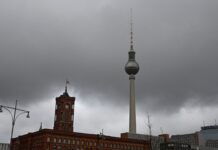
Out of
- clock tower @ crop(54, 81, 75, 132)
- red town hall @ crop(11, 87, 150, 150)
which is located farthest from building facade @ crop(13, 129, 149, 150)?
clock tower @ crop(54, 81, 75, 132)

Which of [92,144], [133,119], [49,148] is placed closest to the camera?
[49,148]

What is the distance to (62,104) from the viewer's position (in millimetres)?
155750

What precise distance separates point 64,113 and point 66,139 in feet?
92.2

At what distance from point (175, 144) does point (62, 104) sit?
61469 millimetres

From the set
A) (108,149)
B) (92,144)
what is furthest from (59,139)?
(108,149)

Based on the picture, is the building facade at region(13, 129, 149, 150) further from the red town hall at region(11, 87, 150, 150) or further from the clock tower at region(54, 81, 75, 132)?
the clock tower at region(54, 81, 75, 132)

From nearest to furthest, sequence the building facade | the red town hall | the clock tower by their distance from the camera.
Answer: the building facade
the red town hall
the clock tower

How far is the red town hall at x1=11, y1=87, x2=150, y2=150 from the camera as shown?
125 meters

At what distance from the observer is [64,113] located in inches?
6107

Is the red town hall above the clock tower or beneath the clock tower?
beneath

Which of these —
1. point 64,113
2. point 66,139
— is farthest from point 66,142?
point 64,113

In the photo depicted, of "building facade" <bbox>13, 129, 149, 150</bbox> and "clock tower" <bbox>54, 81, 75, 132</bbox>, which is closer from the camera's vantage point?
"building facade" <bbox>13, 129, 149, 150</bbox>

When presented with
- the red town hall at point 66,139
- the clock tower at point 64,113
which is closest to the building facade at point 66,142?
the red town hall at point 66,139

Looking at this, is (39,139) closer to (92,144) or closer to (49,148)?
(49,148)
